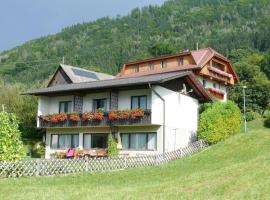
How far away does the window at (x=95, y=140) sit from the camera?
38.0 m

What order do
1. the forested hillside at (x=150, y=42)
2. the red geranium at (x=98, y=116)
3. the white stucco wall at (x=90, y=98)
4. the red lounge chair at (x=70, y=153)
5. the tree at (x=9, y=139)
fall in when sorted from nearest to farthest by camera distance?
the tree at (x=9, y=139) → the red geranium at (x=98, y=116) → the red lounge chair at (x=70, y=153) → the white stucco wall at (x=90, y=98) → the forested hillside at (x=150, y=42)

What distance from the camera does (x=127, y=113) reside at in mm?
34625

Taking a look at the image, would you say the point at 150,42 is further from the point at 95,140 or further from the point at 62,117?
the point at 95,140

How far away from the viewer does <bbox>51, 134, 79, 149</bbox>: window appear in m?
39.8

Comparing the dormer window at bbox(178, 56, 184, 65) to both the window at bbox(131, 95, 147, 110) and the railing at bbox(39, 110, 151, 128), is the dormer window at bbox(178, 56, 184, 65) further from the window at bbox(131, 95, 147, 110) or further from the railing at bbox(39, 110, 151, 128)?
the railing at bbox(39, 110, 151, 128)

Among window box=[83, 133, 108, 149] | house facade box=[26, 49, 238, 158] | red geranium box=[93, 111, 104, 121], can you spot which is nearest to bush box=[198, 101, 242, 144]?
house facade box=[26, 49, 238, 158]

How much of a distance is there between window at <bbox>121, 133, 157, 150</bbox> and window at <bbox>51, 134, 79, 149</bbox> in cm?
511

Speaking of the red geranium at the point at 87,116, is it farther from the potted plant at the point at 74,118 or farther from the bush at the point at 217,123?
the bush at the point at 217,123

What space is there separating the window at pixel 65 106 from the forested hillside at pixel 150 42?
3181 cm

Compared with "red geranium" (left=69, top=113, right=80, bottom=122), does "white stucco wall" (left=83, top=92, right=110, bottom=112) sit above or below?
above

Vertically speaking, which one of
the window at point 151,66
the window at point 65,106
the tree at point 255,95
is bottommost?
the window at point 65,106

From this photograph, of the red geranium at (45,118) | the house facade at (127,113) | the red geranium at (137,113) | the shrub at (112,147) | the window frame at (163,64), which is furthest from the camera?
the window frame at (163,64)

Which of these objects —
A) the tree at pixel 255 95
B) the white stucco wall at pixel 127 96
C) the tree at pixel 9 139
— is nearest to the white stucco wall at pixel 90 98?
the white stucco wall at pixel 127 96

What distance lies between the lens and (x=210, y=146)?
3494 cm
